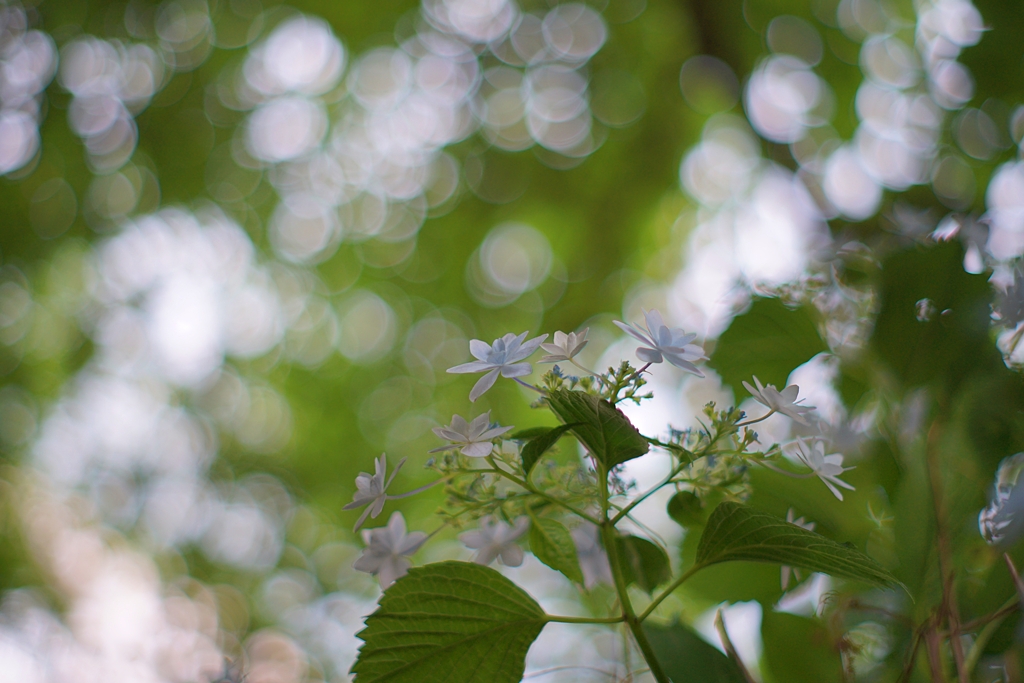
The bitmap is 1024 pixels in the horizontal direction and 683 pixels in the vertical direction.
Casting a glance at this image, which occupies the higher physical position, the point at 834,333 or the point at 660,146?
the point at 660,146

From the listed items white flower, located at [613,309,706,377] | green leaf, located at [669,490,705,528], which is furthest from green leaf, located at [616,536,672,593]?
→ white flower, located at [613,309,706,377]

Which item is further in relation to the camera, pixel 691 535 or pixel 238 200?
pixel 238 200

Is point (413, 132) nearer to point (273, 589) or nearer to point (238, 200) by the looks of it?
point (238, 200)

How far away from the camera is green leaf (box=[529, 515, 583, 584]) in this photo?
34 centimetres

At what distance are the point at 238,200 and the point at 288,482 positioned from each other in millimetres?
1544

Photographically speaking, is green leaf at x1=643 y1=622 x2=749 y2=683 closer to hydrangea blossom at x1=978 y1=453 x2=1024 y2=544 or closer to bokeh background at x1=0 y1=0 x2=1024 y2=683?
hydrangea blossom at x1=978 y1=453 x2=1024 y2=544

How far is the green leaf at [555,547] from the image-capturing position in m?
0.34

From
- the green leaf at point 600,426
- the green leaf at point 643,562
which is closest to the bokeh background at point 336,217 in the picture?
the green leaf at point 643,562

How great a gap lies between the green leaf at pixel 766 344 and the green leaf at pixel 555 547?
0.26 m

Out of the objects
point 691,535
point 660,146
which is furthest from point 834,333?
point 660,146

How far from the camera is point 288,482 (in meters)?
3.20

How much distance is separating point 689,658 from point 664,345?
0.19 metres

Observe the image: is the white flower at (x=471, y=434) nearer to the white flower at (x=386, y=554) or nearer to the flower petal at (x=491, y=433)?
the flower petal at (x=491, y=433)

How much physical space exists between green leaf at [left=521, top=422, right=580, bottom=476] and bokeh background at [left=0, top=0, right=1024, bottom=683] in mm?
1288
